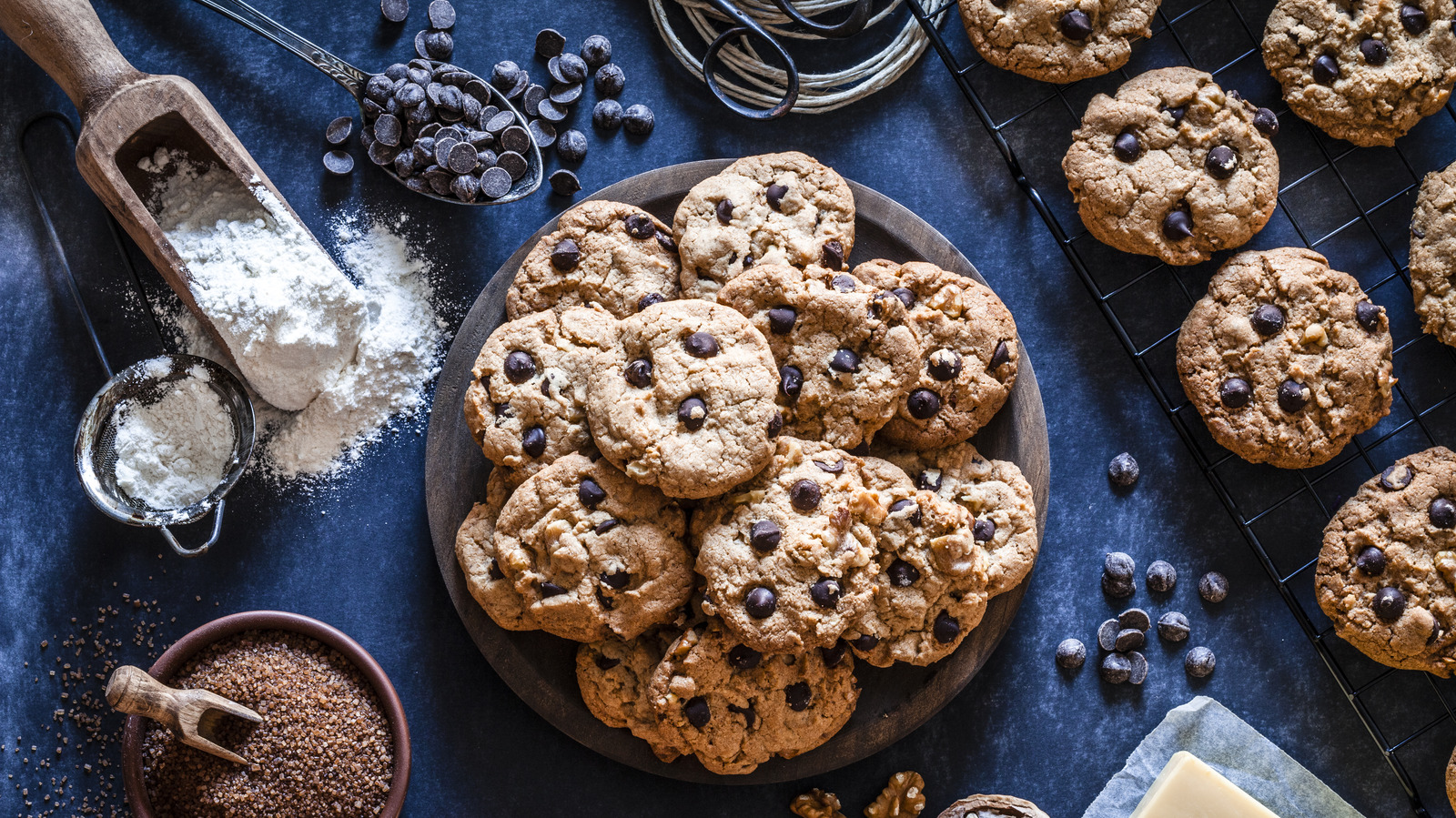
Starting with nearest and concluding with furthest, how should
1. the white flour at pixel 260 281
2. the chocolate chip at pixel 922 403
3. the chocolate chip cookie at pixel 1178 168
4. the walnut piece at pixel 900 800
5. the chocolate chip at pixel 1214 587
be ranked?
the chocolate chip at pixel 922 403
the white flour at pixel 260 281
the chocolate chip cookie at pixel 1178 168
the walnut piece at pixel 900 800
the chocolate chip at pixel 1214 587

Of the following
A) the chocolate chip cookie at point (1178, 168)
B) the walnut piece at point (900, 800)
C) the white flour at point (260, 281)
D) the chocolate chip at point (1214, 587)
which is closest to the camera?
the white flour at point (260, 281)

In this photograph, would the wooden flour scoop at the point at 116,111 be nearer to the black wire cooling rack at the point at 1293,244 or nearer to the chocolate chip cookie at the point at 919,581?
the chocolate chip cookie at the point at 919,581

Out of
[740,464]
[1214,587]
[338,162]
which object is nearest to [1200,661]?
[1214,587]

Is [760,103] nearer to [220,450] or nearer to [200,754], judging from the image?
[220,450]

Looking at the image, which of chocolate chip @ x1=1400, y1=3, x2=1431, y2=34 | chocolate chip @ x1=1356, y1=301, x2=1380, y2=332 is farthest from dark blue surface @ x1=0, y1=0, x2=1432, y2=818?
chocolate chip @ x1=1400, y1=3, x2=1431, y2=34

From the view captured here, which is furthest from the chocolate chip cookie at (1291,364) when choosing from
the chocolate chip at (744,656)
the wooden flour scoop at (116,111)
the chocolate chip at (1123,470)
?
the wooden flour scoop at (116,111)
